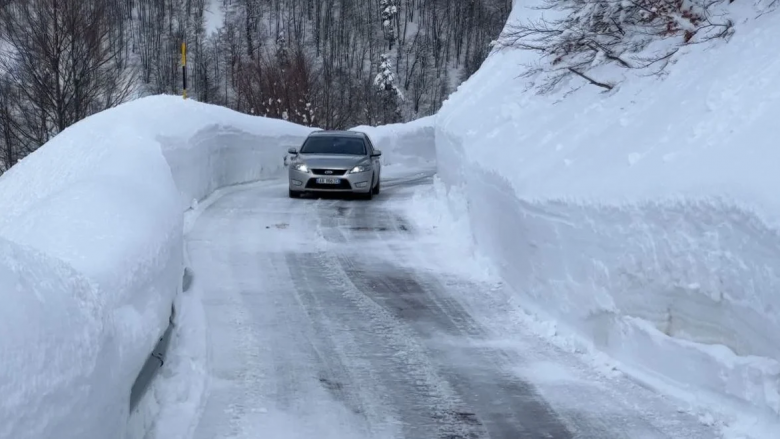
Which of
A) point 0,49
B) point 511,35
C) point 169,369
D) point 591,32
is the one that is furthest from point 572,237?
point 0,49

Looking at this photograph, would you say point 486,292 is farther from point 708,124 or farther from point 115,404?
point 115,404

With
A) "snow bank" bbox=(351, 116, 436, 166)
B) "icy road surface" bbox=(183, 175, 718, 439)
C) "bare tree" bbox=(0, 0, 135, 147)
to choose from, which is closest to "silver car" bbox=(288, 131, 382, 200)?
"icy road surface" bbox=(183, 175, 718, 439)

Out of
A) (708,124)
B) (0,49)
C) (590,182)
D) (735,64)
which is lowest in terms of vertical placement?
(590,182)

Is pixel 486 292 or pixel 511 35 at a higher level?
pixel 511 35

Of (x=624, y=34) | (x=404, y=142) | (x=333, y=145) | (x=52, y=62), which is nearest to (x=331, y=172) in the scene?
(x=333, y=145)

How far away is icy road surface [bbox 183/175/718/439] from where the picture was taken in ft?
19.1

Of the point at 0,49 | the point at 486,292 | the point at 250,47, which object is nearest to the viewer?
the point at 486,292

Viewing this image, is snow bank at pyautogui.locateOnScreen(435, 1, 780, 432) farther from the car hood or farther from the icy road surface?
the car hood

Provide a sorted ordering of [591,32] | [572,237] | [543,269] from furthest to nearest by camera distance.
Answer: [591,32] < [543,269] < [572,237]

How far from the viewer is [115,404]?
4.18m

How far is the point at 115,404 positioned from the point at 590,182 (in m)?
5.44

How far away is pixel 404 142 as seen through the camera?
3491 centimetres

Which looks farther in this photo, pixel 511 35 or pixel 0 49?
pixel 0 49

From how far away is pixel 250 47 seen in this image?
112312mm
